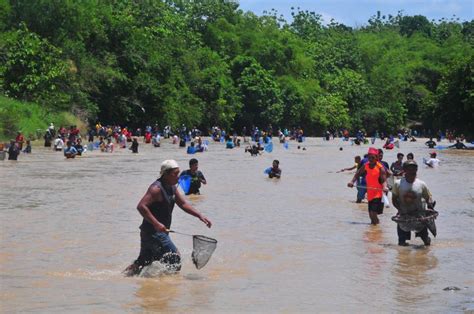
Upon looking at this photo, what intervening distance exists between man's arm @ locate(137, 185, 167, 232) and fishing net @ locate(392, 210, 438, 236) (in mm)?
4215

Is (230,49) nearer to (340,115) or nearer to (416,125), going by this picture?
(340,115)

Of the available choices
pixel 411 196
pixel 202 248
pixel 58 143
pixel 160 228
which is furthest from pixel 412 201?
pixel 58 143

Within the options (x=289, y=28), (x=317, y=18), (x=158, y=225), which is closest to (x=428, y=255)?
(x=158, y=225)

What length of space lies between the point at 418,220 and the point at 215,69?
2804 inches

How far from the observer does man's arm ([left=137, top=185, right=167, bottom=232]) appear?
442 inches

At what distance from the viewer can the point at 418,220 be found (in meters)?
14.2

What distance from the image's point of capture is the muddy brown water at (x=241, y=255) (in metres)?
10.7

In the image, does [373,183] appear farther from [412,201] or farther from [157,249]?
[157,249]

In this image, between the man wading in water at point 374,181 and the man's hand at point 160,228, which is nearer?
the man's hand at point 160,228

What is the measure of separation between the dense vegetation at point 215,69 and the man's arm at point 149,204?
148 ft

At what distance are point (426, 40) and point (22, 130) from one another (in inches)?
3936

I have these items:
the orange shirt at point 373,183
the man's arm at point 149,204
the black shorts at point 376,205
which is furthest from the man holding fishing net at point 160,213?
the black shorts at point 376,205

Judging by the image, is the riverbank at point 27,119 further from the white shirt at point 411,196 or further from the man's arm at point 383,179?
the white shirt at point 411,196

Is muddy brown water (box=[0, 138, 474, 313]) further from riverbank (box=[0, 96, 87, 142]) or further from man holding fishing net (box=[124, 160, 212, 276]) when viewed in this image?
riverbank (box=[0, 96, 87, 142])
